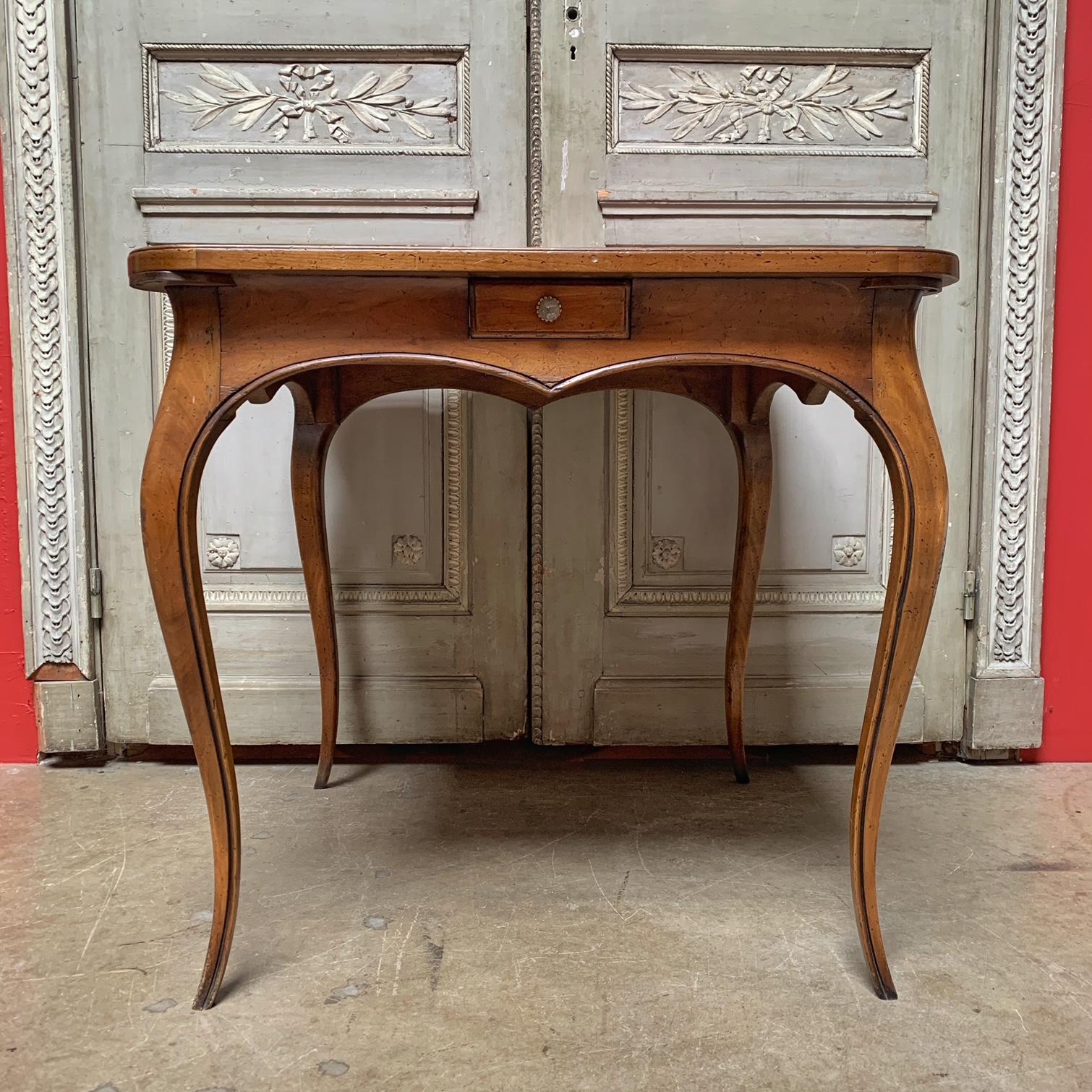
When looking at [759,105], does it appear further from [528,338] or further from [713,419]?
[528,338]

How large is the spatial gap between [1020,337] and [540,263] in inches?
48.6

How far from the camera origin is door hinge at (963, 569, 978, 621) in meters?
1.98

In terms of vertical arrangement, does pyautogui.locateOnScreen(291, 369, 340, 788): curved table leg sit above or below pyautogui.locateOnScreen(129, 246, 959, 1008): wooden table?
below

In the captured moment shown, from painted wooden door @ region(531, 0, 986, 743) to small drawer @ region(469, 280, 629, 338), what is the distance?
840 mm

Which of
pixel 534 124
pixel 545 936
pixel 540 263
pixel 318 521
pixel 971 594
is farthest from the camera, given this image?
pixel 971 594

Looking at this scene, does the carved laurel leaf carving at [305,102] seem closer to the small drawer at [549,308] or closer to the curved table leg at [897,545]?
the small drawer at [549,308]

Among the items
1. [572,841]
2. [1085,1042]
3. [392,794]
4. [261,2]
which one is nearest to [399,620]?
[392,794]

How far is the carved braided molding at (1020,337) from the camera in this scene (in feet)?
6.16

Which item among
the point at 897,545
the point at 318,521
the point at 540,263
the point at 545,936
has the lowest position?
the point at 545,936

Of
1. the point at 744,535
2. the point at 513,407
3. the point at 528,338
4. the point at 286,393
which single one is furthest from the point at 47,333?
the point at 744,535

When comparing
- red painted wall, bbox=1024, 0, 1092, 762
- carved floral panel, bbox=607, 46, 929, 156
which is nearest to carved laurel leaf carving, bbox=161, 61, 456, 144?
carved floral panel, bbox=607, 46, 929, 156

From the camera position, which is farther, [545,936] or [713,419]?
[713,419]

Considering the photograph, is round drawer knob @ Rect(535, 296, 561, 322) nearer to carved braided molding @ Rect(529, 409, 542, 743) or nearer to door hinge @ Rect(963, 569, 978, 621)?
carved braided molding @ Rect(529, 409, 542, 743)

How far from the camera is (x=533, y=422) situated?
77.4 inches
